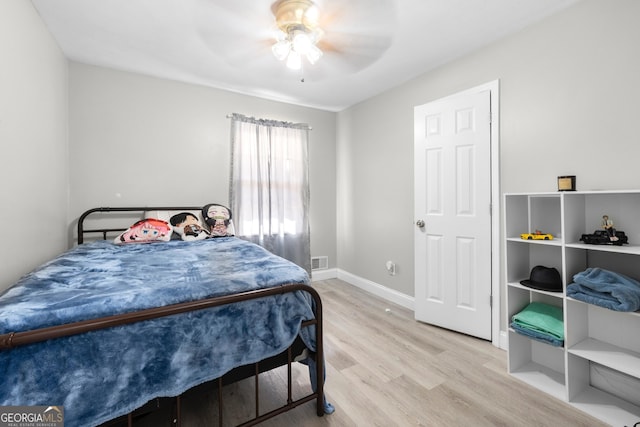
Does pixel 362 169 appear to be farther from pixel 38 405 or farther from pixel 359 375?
pixel 38 405

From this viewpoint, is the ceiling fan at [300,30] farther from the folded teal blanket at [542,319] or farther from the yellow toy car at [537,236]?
the folded teal blanket at [542,319]

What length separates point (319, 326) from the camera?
142cm

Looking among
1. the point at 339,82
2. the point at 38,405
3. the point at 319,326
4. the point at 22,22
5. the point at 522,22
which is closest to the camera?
the point at 38,405

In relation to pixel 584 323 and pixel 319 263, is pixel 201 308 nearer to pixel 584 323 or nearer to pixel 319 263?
pixel 584 323

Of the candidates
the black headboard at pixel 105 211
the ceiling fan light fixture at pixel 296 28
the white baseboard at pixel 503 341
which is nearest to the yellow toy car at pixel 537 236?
the white baseboard at pixel 503 341

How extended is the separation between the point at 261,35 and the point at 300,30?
1.30ft

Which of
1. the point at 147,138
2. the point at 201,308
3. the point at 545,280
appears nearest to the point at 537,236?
the point at 545,280

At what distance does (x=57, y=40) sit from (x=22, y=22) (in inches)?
25.2

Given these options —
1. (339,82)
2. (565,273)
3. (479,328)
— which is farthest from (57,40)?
(479,328)

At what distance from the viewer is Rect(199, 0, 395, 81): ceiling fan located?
183cm

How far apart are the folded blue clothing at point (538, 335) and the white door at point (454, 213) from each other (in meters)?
0.45

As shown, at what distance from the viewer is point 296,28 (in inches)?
76.4

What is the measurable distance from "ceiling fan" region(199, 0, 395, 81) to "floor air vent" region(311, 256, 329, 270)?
2500mm

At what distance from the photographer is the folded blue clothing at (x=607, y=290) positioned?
139 centimetres
